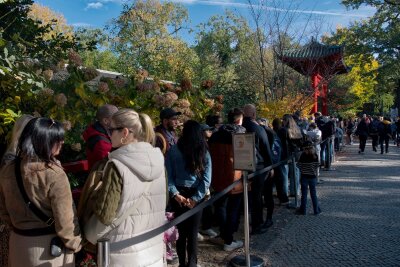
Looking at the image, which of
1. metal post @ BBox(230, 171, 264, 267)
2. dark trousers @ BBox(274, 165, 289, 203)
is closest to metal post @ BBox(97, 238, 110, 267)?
metal post @ BBox(230, 171, 264, 267)

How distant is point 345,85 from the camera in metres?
37.4

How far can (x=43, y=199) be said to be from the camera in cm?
225

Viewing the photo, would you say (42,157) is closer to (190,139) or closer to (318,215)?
(190,139)

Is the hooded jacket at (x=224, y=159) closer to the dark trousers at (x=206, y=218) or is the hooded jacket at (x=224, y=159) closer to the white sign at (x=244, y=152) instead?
the white sign at (x=244, y=152)

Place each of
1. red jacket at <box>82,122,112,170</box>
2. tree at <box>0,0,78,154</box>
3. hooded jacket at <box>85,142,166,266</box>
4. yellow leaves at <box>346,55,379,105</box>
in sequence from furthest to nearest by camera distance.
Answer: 1. yellow leaves at <box>346,55,379,105</box>
2. tree at <box>0,0,78,154</box>
3. red jacket at <box>82,122,112,170</box>
4. hooded jacket at <box>85,142,166,266</box>

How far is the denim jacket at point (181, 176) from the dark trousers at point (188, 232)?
0.29ft

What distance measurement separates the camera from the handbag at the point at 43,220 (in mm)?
2258

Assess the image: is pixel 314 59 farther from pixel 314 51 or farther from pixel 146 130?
pixel 146 130

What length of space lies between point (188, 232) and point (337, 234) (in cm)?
269

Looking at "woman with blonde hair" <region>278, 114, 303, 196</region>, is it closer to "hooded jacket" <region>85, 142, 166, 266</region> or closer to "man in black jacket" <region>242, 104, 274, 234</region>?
"man in black jacket" <region>242, 104, 274, 234</region>

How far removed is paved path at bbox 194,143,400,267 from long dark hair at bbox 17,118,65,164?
2958 mm

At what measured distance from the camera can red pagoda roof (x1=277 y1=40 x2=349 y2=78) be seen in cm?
1403

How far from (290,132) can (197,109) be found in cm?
184

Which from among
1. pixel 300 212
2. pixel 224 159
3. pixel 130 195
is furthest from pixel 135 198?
pixel 300 212
